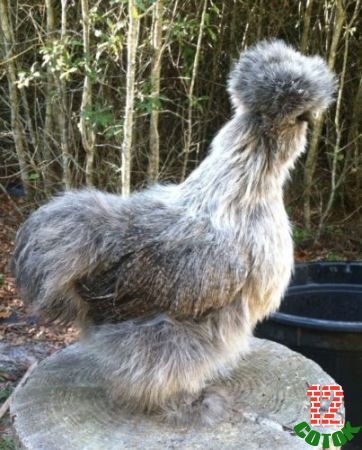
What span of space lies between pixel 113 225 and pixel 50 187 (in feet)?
8.60

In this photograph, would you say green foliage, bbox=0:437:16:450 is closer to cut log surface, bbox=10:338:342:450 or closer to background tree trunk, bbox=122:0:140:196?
cut log surface, bbox=10:338:342:450

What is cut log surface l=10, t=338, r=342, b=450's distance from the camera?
161 cm

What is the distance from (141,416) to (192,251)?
1.69 feet

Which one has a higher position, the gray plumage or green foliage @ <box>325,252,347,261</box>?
the gray plumage

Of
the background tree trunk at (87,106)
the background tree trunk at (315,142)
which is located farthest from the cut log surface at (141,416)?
the background tree trunk at (315,142)

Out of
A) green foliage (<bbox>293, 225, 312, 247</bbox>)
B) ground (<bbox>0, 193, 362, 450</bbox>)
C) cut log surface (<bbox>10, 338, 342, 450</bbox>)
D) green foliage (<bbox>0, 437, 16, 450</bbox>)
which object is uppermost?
cut log surface (<bbox>10, 338, 342, 450</bbox>)

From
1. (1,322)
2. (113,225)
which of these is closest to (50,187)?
(1,322)

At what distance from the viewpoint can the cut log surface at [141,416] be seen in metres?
1.61

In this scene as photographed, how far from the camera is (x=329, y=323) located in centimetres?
244

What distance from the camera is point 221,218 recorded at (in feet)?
5.15

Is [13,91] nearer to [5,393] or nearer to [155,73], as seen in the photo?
[155,73]

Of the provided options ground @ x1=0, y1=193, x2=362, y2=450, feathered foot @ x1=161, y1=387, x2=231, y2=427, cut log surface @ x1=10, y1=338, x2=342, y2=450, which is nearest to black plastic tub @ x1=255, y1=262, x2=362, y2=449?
cut log surface @ x1=10, y1=338, x2=342, y2=450

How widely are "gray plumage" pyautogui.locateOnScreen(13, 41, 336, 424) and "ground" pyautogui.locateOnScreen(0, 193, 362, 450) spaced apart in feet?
1.46

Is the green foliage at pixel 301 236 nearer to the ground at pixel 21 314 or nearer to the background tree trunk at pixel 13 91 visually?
the ground at pixel 21 314
